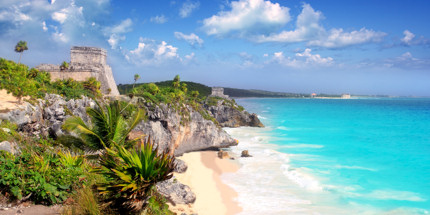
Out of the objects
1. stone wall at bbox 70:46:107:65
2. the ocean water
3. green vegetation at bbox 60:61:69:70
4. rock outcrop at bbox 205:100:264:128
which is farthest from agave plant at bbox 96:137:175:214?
rock outcrop at bbox 205:100:264:128

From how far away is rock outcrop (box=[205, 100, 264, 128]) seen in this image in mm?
53562

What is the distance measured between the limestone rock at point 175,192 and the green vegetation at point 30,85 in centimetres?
959

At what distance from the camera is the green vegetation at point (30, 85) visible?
52.6 ft

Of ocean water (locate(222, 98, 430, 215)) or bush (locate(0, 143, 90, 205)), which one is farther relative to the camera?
ocean water (locate(222, 98, 430, 215))

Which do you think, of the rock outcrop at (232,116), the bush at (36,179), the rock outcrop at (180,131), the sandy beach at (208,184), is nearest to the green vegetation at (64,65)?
the rock outcrop at (180,131)

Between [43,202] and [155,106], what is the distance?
19.0 metres

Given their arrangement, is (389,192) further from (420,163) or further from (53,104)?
(53,104)

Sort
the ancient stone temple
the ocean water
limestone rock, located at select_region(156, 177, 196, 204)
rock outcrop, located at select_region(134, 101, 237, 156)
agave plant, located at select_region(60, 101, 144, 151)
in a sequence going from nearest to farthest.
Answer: agave plant, located at select_region(60, 101, 144, 151), limestone rock, located at select_region(156, 177, 196, 204), the ocean water, rock outcrop, located at select_region(134, 101, 237, 156), the ancient stone temple

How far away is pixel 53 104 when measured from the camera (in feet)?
57.8

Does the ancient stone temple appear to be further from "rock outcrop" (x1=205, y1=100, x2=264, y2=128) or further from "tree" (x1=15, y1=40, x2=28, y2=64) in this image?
"rock outcrop" (x1=205, y1=100, x2=264, y2=128)

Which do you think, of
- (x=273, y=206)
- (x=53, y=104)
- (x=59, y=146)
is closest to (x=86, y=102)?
(x=53, y=104)

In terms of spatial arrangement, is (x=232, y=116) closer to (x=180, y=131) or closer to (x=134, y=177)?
(x=180, y=131)

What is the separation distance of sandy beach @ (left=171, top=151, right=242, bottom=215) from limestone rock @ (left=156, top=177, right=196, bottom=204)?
416 mm

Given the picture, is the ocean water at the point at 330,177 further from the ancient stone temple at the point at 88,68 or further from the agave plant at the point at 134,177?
the ancient stone temple at the point at 88,68
